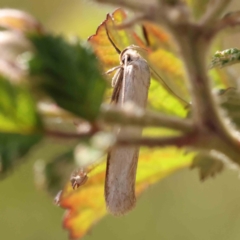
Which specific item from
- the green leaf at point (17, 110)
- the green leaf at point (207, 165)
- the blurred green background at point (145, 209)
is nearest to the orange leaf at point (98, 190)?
the green leaf at point (207, 165)

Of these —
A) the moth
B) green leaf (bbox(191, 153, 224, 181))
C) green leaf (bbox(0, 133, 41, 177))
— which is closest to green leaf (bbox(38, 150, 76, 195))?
green leaf (bbox(0, 133, 41, 177))

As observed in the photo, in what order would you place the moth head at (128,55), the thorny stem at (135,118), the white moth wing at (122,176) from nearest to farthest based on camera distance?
1. the thorny stem at (135,118)
2. the white moth wing at (122,176)
3. the moth head at (128,55)

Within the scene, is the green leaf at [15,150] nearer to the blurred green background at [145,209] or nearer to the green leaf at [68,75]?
the green leaf at [68,75]

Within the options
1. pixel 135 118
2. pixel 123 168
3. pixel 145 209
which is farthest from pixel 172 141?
pixel 145 209

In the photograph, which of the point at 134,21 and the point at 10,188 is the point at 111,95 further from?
the point at 10,188

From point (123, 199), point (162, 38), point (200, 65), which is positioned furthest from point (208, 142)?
point (162, 38)

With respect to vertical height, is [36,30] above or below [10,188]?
above
